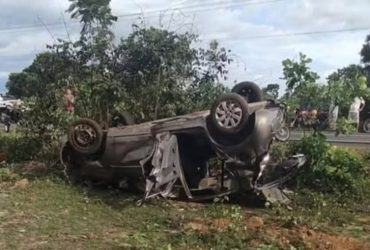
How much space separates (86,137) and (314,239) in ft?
13.7

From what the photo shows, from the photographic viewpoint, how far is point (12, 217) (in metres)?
7.64

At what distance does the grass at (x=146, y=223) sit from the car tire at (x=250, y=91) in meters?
2.13

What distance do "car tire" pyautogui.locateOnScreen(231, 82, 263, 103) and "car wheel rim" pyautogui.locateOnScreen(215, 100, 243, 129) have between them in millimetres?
1587

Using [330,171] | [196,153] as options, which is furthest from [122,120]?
[330,171]

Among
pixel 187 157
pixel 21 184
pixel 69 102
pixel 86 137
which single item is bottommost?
pixel 21 184

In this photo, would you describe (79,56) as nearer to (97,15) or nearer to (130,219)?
(97,15)

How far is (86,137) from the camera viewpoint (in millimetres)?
9562

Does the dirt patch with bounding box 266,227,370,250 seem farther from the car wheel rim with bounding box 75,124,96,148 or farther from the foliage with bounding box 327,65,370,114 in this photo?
the car wheel rim with bounding box 75,124,96,148

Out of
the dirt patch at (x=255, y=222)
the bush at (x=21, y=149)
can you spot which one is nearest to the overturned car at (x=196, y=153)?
the dirt patch at (x=255, y=222)

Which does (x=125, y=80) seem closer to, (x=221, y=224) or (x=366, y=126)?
(x=221, y=224)

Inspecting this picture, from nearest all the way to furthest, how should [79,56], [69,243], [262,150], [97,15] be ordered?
1. [69,243]
2. [262,150]
3. [79,56]
4. [97,15]

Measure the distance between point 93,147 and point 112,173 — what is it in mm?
497

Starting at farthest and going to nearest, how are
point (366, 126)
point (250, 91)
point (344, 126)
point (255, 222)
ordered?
point (366, 126) < point (250, 91) < point (344, 126) < point (255, 222)

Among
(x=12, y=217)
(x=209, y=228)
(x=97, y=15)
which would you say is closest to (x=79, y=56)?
(x=97, y=15)
